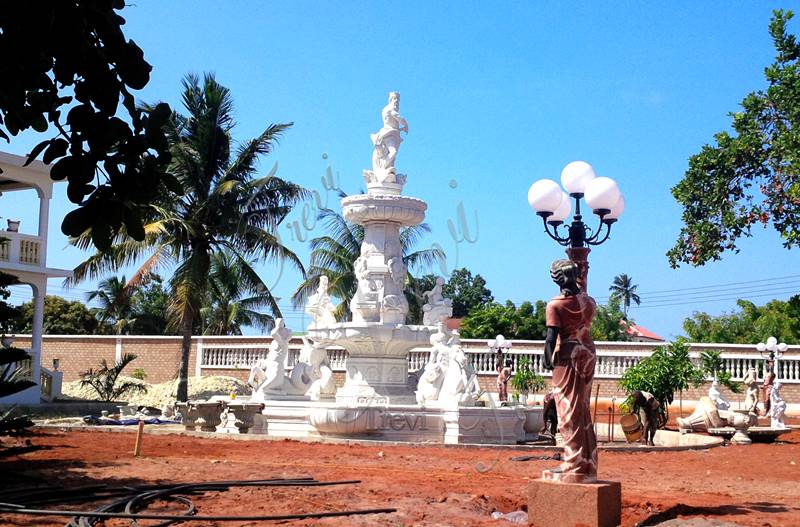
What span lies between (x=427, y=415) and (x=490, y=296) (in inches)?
1640

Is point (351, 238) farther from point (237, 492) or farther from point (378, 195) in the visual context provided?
point (237, 492)

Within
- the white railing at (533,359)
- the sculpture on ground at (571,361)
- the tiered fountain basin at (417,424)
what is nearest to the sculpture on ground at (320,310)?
the tiered fountain basin at (417,424)

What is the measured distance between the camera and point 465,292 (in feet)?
186

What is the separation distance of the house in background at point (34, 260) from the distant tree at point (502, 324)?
786 inches

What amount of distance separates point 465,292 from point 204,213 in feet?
107

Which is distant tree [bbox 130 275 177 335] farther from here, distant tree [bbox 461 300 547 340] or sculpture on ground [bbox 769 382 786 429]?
sculpture on ground [bbox 769 382 786 429]

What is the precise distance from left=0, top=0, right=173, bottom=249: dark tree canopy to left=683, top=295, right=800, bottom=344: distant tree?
81.4 feet

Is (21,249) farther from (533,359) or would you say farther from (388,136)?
(533,359)

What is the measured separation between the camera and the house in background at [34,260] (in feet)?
80.5

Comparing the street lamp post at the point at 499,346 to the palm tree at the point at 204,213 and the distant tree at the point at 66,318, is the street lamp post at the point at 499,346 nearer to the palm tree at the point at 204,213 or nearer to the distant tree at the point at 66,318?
the palm tree at the point at 204,213

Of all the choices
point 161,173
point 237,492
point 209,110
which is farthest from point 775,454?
point 209,110

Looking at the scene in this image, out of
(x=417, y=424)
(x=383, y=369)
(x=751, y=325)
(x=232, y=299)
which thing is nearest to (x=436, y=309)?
(x=383, y=369)

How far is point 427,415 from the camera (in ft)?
52.2

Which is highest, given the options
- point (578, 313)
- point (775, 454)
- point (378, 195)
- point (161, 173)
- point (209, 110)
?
point (209, 110)
